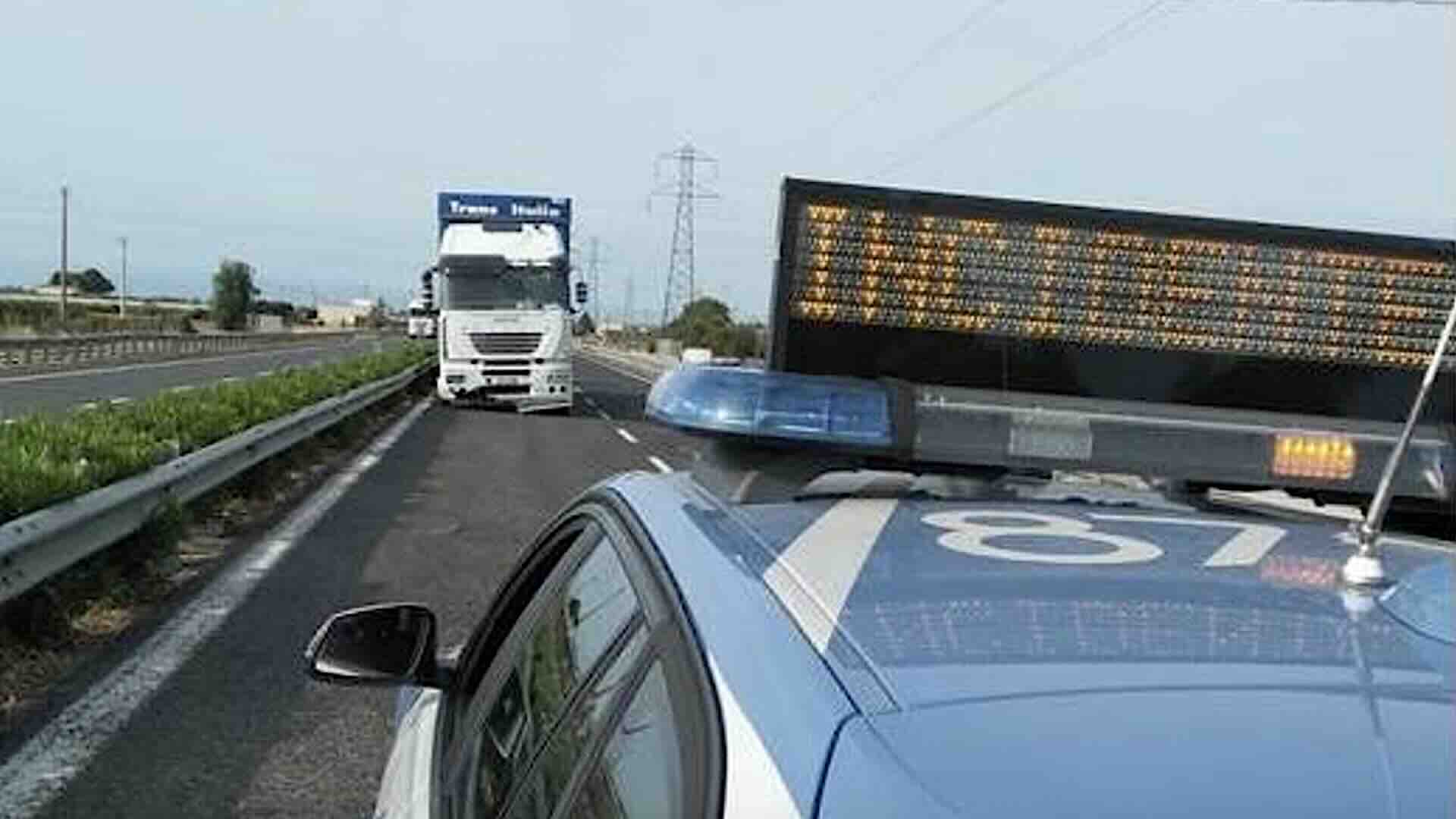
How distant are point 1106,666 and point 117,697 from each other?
6091 mm

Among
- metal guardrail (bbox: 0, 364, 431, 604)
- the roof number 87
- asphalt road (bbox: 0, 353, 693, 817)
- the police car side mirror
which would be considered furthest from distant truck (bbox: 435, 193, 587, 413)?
the roof number 87

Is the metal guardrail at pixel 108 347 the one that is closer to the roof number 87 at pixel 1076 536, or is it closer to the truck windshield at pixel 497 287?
the truck windshield at pixel 497 287

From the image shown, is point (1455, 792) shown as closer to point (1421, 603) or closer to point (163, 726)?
point (1421, 603)

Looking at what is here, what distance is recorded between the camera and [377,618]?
3.32 m

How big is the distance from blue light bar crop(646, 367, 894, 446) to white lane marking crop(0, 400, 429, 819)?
3.60 m

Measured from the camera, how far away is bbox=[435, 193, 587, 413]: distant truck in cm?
3200

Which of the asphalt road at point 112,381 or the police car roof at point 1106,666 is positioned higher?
the police car roof at point 1106,666

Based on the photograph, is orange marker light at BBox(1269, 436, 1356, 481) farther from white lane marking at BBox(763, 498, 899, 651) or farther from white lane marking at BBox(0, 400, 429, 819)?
white lane marking at BBox(0, 400, 429, 819)

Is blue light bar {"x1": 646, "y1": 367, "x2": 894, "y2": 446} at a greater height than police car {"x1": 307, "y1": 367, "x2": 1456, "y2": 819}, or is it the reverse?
blue light bar {"x1": 646, "y1": 367, "x2": 894, "y2": 446}

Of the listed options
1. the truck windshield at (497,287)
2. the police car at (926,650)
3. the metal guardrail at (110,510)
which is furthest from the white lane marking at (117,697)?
the truck windshield at (497,287)

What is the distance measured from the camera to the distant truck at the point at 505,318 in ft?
105

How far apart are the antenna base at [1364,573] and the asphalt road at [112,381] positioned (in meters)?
19.7

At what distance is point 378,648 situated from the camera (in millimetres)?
3297

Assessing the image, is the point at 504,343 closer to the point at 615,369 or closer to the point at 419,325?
the point at 419,325
